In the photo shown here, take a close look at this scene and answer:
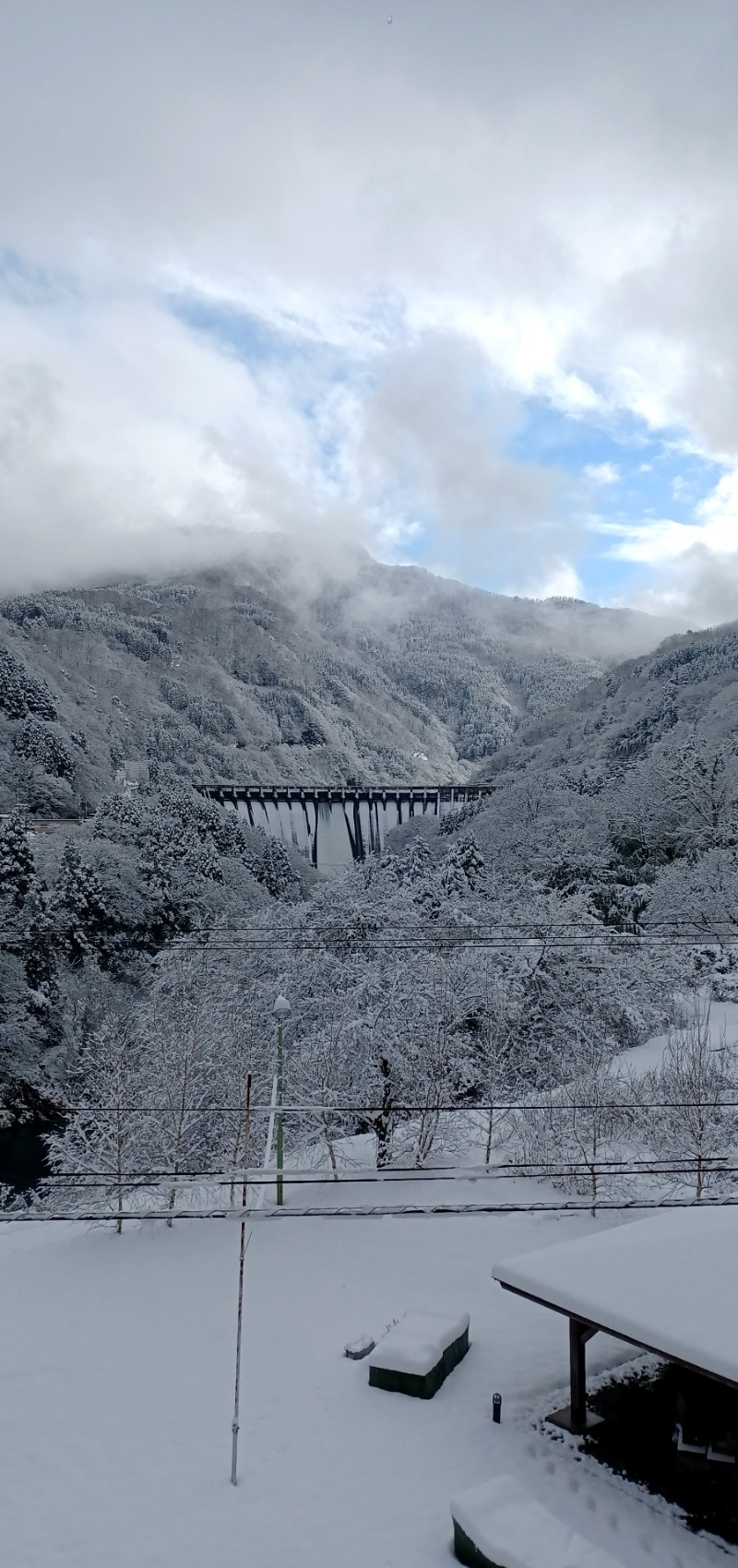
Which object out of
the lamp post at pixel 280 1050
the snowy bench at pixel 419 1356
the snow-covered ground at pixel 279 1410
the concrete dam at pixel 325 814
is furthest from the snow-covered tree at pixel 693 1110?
the concrete dam at pixel 325 814

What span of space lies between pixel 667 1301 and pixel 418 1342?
14.1 feet

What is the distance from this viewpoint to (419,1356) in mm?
12086

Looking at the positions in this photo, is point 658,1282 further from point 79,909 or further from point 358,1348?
point 79,909

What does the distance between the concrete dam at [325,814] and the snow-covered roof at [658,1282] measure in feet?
244

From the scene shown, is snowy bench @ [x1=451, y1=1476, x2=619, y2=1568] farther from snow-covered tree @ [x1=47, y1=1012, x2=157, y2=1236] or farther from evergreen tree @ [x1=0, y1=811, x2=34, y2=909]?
evergreen tree @ [x1=0, y1=811, x2=34, y2=909]

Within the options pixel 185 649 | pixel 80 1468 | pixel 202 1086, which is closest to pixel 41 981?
pixel 202 1086

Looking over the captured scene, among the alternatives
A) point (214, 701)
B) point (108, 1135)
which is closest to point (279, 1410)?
point (108, 1135)

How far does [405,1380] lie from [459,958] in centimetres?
1880

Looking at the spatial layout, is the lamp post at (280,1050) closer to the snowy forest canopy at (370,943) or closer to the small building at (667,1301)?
the snowy forest canopy at (370,943)

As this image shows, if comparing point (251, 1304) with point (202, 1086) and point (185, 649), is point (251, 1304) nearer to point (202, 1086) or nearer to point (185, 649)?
point (202, 1086)

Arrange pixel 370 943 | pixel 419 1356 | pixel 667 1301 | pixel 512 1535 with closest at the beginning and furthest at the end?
pixel 512 1535 → pixel 667 1301 → pixel 419 1356 → pixel 370 943

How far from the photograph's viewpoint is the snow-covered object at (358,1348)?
520 inches

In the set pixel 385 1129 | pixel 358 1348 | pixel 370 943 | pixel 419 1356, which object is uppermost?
pixel 370 943

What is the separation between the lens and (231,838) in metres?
56.7
